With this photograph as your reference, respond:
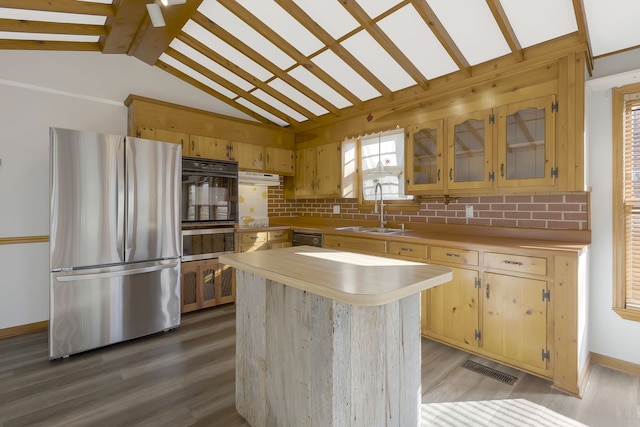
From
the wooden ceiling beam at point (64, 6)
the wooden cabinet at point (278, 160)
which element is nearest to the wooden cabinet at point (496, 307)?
the wooden cabinet at point (278, 160)

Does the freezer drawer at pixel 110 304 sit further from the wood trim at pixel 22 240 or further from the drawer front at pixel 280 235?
the drawer front at pixel 280 235

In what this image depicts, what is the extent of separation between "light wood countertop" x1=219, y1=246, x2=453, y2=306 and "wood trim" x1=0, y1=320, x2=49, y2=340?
2799 millimetres

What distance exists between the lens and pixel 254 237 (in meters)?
3.96

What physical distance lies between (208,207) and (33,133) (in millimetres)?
1789

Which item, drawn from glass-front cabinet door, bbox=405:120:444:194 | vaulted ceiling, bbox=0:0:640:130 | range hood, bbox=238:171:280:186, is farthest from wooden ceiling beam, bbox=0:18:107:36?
glass-front cabinet door, bbox=405:120:444:194

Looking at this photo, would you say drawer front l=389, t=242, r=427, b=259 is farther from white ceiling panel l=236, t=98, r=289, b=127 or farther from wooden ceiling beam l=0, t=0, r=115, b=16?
wooden ceiling beam l=0, t=0, r=115, b=16

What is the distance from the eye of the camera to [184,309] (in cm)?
346

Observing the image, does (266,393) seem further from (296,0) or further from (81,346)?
(296,0)

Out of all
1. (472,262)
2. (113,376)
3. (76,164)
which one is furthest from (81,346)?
(472,262)

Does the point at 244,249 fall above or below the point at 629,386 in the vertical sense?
above

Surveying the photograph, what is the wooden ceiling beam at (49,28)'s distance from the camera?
273cm

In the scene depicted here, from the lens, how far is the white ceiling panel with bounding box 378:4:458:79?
243 centimetres

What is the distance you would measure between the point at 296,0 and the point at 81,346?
129 inches

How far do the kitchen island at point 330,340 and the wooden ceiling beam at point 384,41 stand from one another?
192 centimetres
